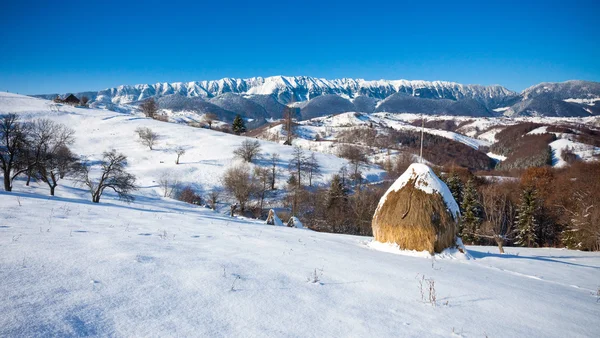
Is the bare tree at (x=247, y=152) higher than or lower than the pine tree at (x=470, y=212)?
higher

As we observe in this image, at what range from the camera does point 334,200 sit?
162 ft

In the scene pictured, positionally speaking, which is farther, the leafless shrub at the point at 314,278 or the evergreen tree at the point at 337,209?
the evergreen tree at the point at 337,209

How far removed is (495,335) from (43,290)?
5492 mm

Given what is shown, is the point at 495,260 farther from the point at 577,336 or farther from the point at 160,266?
the point at 160,266

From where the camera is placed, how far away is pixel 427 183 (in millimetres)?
11180

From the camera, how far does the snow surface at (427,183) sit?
1095 centimetres

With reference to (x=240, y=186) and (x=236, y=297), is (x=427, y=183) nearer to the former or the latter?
(x=236, y=297)

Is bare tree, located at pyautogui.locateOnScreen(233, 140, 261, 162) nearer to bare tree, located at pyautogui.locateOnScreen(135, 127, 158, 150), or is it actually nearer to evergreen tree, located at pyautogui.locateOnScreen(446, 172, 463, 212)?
bare tree, located at pyautogui.locateOnScreen(135, 127, 158, 150)

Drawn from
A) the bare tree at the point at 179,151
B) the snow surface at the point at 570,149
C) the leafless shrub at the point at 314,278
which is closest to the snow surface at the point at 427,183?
the leafless shrub at the point at 314,278

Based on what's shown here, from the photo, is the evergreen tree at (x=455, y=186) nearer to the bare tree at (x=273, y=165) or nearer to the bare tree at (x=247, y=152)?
the bare tree at (x=273, y=165)

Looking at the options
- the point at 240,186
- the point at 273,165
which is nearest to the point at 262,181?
the point at 240,186

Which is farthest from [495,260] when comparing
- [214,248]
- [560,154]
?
[560,154]

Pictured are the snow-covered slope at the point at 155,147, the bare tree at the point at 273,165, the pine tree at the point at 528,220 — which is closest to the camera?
the pine tree at the point at 528,220

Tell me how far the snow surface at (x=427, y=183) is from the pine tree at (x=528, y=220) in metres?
38.3
